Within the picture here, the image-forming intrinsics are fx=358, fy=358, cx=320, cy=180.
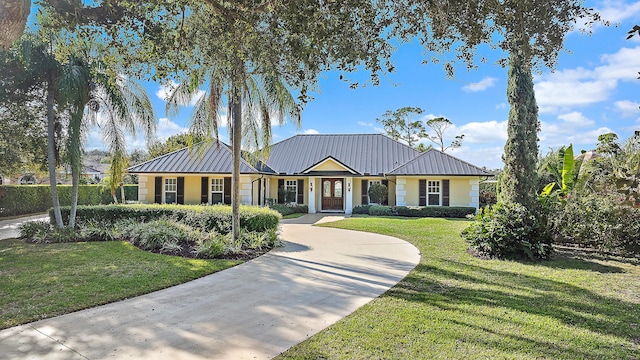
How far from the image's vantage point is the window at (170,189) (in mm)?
23062

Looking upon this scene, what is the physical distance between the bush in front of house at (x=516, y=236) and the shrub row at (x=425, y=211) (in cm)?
1231

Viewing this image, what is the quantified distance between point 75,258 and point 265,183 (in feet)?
52.5

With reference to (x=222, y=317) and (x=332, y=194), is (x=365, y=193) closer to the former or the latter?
(x=332, y=194)

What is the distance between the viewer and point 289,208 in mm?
23844

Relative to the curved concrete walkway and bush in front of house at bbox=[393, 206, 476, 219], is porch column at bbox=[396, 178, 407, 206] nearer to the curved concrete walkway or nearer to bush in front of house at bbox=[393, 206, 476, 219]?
bush in front of house at bbox=[393, 206, 476, 219]

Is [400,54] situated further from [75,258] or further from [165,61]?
[75,258]

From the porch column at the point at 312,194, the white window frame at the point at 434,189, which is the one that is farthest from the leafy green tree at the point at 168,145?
the white window frame at the point at 434,189

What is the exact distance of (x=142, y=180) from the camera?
22922 millimetres

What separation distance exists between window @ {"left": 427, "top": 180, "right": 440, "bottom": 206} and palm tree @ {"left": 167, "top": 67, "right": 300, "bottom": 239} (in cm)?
1469

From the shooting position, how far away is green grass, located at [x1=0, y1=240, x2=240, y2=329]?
5559 mm

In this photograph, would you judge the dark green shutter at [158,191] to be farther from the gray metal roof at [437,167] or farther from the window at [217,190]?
the gray metal roof at [437,167]

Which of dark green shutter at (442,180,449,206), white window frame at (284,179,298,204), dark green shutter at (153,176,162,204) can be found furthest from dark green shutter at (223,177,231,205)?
dark green shutter at (442,180,449,206)

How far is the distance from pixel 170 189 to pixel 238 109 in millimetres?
14281

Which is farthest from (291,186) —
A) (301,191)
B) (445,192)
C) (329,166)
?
(445,192)
